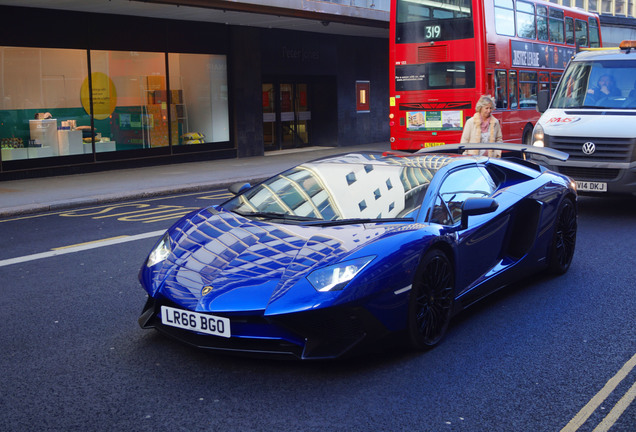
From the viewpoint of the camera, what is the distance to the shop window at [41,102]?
52.9 feet

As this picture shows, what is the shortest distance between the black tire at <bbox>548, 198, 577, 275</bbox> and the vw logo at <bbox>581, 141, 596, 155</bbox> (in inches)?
153

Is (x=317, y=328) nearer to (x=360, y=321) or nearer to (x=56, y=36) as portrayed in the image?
(x=360, y=321)

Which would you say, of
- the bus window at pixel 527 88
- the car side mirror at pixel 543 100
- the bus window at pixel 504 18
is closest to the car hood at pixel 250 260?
the car side mirror at pixel 543 100

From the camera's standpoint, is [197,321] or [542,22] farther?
[542,22]

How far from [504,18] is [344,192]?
13.3 m

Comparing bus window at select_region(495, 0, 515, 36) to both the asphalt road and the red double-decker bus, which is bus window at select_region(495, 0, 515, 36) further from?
the asphalt road

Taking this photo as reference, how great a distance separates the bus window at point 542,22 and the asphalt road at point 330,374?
1383 centimetres

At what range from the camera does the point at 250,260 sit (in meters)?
4.77

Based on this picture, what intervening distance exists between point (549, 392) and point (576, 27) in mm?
19391

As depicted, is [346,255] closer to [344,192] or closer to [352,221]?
[352,221]

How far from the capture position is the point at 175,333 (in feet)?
15.3

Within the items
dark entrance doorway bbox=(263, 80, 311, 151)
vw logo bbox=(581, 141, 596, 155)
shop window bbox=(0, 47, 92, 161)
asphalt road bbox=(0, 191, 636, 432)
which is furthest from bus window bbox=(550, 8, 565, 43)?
asphalt road bbox=(0, 191, 636, 432)

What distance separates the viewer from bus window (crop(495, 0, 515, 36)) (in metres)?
17.2

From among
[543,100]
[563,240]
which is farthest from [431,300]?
[543,100]
